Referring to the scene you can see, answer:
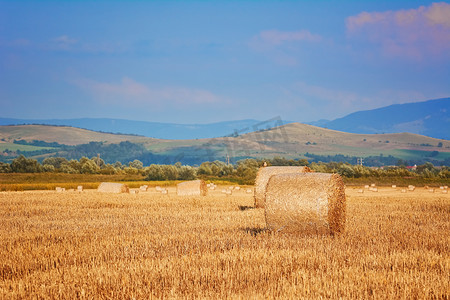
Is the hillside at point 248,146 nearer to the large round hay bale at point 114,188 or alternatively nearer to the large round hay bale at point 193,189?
the large round hay bale at point 114,188

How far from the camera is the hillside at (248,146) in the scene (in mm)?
149000

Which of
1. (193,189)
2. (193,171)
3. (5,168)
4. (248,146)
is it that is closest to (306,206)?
(193,189)

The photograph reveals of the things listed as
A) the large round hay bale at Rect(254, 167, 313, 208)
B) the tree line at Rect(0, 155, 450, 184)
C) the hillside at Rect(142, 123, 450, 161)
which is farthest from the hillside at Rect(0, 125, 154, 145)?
the large round hay bale at Rect(254, 167, 313, 208)

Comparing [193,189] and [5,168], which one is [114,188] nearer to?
[193,189]

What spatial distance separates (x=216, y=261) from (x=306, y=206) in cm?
392

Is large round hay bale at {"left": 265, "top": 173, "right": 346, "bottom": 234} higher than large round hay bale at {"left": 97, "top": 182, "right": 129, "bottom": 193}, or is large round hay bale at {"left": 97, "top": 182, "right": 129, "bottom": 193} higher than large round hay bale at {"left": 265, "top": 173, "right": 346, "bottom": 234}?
large round hay bale at {"left": 265, "top": 173, "right": 346, "bottom": 234}

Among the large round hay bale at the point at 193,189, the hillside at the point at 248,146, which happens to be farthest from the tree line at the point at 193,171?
the hillside at the point at 248,146

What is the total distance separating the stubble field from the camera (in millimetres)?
5789

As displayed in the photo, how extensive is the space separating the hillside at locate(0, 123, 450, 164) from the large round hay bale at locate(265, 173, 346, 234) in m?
125

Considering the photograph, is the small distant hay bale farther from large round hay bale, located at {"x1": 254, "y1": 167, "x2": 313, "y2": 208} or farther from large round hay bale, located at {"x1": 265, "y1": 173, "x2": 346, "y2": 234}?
large round hay bale, located at {"x1": 265, "y1": 173, "x2": 346, "y2": 234}

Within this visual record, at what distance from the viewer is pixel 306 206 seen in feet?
34.8

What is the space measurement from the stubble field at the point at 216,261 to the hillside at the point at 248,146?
12554cm

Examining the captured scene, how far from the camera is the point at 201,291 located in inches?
226

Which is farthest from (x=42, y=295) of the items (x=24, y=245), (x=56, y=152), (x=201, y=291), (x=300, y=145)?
(x=300, y=145)
